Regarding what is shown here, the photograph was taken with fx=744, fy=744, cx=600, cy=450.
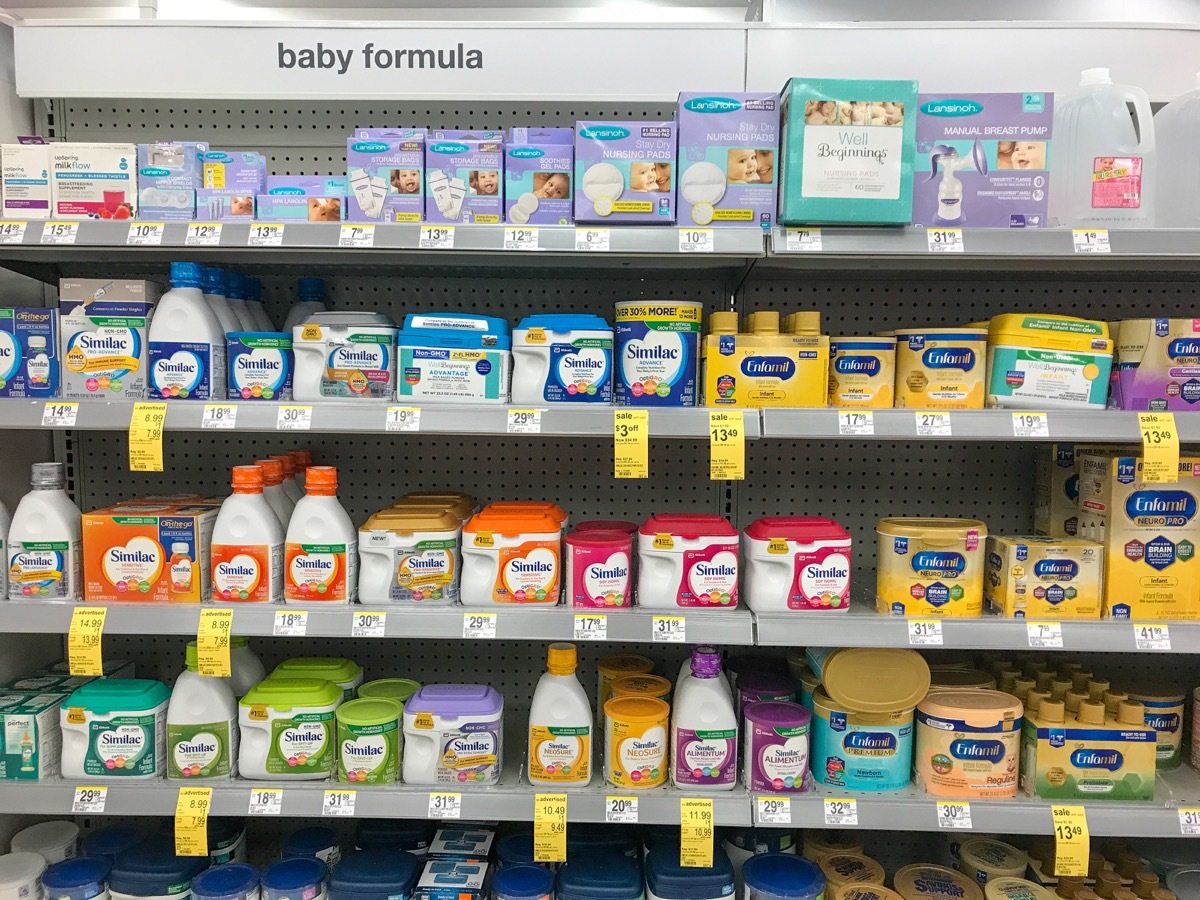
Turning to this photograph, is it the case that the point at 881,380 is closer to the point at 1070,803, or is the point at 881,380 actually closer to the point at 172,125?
the point at 1070,803

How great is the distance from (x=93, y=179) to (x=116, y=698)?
48.1 inches

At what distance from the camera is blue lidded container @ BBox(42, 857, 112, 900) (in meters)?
1.75

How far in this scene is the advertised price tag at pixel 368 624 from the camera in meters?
1.69

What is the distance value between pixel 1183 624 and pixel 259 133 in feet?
8.74

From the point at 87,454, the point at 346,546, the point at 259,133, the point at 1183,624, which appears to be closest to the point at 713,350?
the point at 346,546

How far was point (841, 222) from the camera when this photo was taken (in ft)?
5.24

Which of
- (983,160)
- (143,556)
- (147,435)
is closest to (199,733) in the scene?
(143,556)

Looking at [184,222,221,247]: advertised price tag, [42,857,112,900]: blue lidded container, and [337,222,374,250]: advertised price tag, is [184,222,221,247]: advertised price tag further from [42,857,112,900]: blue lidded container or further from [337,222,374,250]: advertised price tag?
[42,857,112,900]: blue lidded container

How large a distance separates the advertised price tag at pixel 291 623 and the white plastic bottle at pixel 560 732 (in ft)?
1.85

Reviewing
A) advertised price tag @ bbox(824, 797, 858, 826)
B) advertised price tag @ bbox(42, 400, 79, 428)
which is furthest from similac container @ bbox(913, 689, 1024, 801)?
advertised price tag @ bbox(42, 400, 79, 428)

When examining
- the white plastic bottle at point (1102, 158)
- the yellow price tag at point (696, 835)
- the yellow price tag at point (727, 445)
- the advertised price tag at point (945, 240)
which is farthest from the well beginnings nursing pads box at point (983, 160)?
the yellow price tag at point (696, 835)

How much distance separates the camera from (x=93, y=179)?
173 cm

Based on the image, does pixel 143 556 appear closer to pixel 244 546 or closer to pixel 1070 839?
pixel 244 546

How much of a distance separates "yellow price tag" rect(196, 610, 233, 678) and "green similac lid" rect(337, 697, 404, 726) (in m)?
0.28
